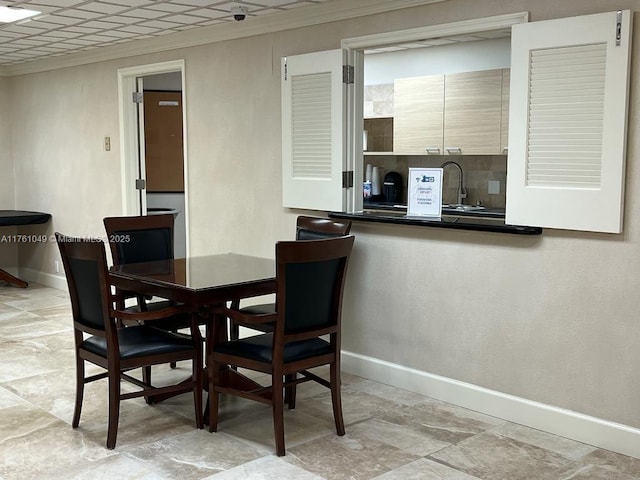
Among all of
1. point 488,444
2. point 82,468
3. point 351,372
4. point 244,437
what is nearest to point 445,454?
point 488,444

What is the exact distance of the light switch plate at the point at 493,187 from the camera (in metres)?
6.05

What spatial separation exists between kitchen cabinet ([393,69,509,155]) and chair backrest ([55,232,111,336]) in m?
3.63

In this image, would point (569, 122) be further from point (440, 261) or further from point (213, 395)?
point (213, 395)

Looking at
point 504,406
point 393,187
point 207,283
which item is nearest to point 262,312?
point 207,283

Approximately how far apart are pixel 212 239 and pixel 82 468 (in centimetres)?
252

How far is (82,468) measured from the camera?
3.07 metres

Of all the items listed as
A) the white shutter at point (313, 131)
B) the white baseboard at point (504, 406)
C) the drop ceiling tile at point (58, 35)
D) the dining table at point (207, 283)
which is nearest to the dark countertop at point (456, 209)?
the white shutter at point (313, 131)

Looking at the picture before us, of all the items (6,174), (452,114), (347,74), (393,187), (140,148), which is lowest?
(393,187)

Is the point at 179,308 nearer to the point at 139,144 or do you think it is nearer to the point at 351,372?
the point at 351,372

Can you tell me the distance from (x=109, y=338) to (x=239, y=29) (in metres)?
2.58

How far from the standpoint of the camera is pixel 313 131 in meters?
4.41

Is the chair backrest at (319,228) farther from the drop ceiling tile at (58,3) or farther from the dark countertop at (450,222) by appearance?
the drop ceiling tile at (58,3)

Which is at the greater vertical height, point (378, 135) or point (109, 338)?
point (378, 135)

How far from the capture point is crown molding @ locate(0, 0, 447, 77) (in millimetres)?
4062
